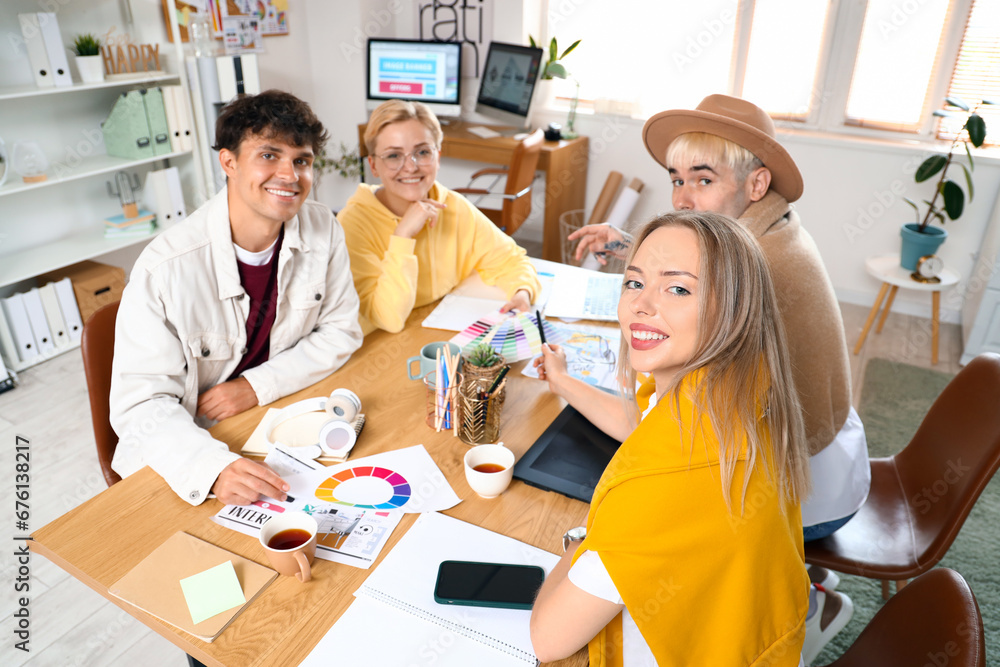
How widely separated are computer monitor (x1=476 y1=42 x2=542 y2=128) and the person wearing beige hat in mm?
2646

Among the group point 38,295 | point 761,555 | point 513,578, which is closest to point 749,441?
point 761,555

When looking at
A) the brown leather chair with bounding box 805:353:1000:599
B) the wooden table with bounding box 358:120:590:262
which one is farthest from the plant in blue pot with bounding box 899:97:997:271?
the brown leather chair with bounding box 805:353:1000:599

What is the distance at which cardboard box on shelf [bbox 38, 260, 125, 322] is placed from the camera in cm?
334

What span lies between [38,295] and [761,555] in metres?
3.41

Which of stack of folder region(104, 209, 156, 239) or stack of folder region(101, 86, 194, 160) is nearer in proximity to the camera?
stack of folder region(101, 86, 194, 160)

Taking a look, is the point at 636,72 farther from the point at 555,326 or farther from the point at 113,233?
the point at 113,233

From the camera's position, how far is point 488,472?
126cm

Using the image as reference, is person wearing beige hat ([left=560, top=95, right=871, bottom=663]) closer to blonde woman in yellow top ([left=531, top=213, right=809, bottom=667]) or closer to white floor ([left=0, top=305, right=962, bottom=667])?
blonde woman in yellow top ([left=531, top=213, right=809, bottom=667])

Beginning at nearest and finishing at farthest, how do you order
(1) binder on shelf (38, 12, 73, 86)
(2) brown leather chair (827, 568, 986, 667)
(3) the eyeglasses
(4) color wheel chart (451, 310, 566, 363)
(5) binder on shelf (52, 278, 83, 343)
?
(2) brown leather chair (827, 568, 986, 667), (4) color wheel chart (451, 310, 566, 363), (3) the eyeglasses, (1) binder on shelf (38, 12, 73, 86), (5) binder on shelf (52, 278, 83, 343)

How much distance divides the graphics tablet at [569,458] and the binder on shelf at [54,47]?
120 inches

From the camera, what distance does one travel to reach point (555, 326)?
1883 millimetres

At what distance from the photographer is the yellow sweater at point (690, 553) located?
34.5 inches

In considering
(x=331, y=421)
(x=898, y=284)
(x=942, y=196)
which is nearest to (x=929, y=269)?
(x=898, y=284)

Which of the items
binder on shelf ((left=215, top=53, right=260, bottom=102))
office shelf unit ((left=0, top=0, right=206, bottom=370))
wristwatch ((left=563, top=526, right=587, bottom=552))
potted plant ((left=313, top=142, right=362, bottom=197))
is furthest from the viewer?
potted plant ((left=313, top=142, right=362, bottom=197))
